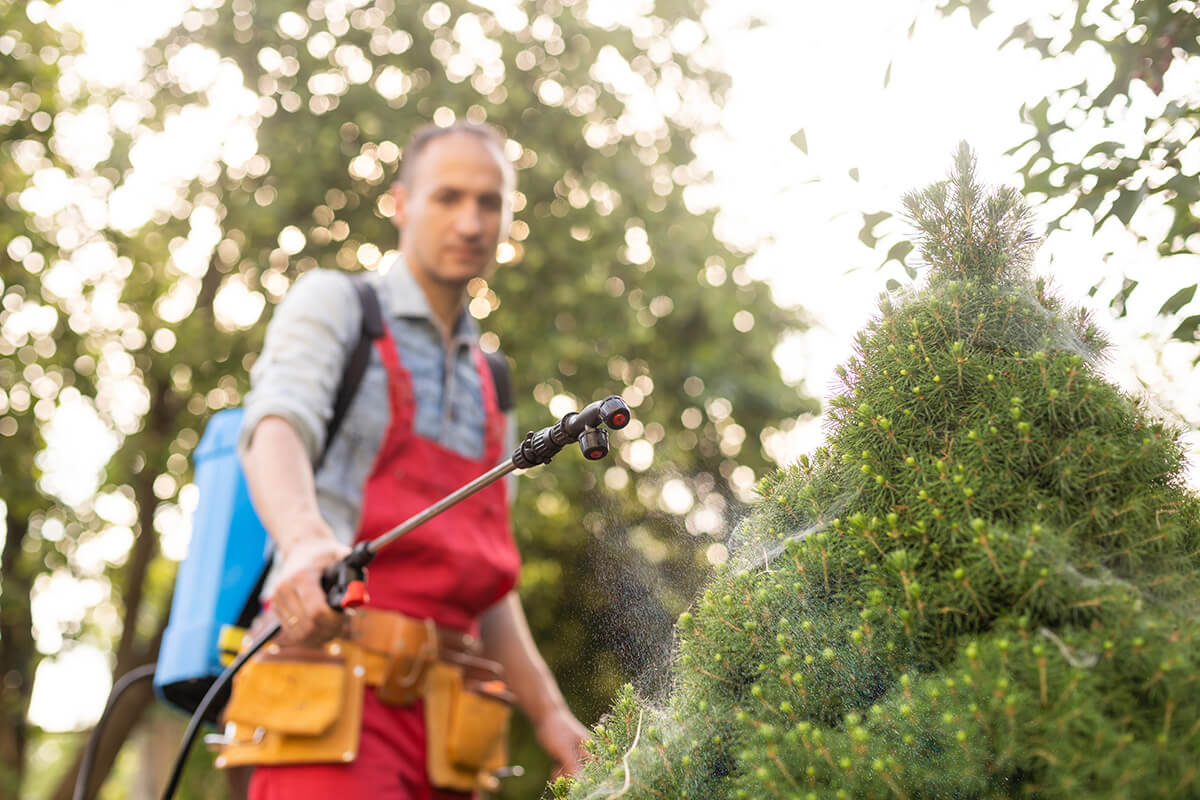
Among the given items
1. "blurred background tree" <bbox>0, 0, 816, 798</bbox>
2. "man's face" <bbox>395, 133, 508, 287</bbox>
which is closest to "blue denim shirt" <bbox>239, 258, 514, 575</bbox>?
"man's face" <bbox>395, 133, 508, 287</bbox>

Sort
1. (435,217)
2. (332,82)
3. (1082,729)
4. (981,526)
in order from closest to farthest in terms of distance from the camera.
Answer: (1082,729) < (981,526) < (435,217) < (332,82)

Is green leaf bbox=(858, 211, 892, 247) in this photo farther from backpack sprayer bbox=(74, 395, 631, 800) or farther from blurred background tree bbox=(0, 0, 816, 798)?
blurred background tree bbox=(0, 0, 816, 798)

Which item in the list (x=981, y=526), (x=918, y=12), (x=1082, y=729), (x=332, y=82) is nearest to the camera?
(x=1082, y=729)

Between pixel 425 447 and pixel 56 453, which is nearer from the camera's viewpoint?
pixel 425 447

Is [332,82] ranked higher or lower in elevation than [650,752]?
higher

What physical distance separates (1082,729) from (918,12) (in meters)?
2.40

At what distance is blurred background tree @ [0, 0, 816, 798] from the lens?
923 cm

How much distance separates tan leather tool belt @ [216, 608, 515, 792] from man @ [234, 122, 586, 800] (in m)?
0.04

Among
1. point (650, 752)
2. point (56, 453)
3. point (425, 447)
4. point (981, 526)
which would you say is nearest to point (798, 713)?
point (650, 752)

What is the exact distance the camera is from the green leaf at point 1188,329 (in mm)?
2812

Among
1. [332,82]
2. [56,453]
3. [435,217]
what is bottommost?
[435,217]

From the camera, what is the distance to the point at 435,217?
13.2 feet

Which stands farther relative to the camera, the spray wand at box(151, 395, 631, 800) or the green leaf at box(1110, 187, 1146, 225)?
the green leaf at box(1110, 187, 1146, 225)

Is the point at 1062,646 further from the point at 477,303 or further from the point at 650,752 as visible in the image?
the point at 477,303
